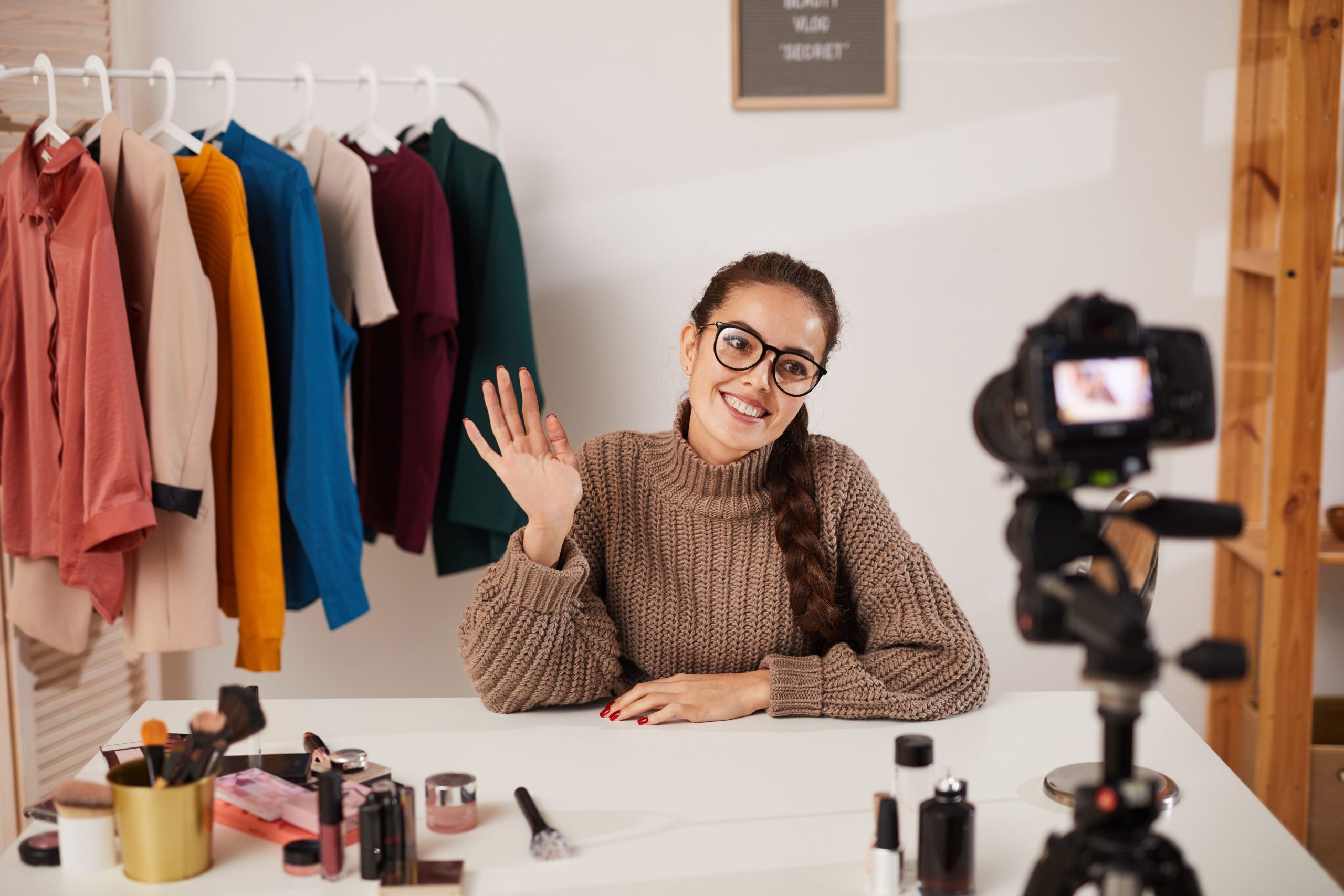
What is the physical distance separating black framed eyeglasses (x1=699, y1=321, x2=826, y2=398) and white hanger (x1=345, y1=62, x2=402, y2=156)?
110 centimetres

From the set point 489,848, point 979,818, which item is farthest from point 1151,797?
point 489,848

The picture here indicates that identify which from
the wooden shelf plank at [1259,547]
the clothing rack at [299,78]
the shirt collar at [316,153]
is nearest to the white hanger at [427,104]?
the clothing rack at [299,78]

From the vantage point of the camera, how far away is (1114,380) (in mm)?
881

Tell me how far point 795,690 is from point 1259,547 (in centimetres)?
148

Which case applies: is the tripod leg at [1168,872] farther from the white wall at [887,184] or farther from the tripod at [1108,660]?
the white wall at [887,184]

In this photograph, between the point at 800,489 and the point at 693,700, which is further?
the point at 800,489

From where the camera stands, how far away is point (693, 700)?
154cm

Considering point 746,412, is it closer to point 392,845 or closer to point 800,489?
point 800,489

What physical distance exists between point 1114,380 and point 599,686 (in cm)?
94

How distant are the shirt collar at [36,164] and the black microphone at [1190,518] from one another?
1.84 m

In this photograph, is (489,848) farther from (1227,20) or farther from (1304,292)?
(1227,20)

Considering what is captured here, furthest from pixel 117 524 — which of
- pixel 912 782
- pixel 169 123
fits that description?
pixel 912 782

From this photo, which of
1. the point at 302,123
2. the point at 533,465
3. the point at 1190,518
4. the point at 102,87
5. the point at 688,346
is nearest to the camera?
the point at 1190,518

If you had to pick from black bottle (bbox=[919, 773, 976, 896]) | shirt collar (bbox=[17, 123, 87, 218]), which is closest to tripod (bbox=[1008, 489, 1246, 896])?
black bottle (bbox=[919, 773, 976, 896])
